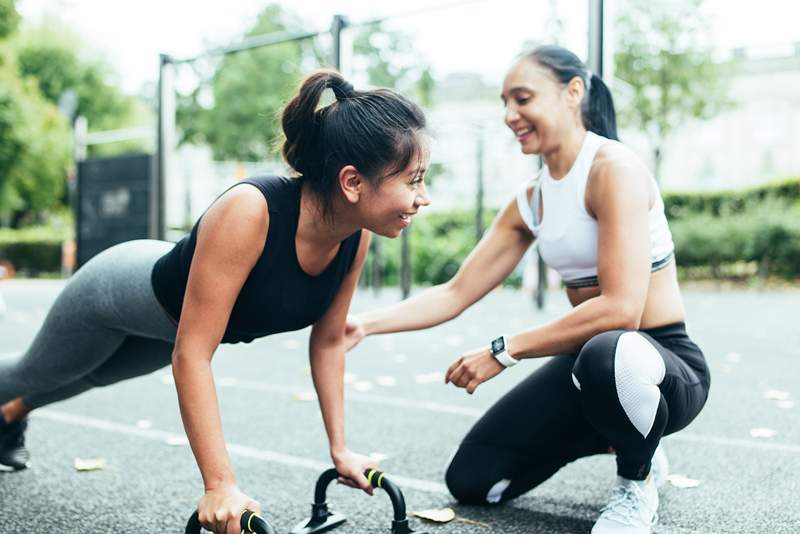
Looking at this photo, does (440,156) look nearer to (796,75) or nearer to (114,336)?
(114,336)

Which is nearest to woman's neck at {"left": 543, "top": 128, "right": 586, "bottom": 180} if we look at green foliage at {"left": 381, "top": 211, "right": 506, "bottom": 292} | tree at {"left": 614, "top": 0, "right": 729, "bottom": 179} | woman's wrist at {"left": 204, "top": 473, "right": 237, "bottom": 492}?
woman's wrist at {"left": 204, "top": 473, "right": 237, "bottom": 492}

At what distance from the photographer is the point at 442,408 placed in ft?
12.6

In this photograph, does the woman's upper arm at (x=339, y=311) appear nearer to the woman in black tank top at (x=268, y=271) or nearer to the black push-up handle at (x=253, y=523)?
the woman in black tank top at (x=268, y=271)

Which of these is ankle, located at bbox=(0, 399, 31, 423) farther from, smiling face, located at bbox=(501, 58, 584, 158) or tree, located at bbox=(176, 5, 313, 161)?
tree, located at bbox=(176, 5, 313, 161)

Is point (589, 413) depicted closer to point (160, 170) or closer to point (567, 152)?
point (567, 152)

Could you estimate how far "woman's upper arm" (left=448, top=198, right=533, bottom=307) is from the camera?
8.34 feet

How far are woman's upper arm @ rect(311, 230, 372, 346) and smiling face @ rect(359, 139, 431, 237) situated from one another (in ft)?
0.89

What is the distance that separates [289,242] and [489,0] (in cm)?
466

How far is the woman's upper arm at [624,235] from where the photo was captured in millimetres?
2051

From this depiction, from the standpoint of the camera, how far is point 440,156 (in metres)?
12.1

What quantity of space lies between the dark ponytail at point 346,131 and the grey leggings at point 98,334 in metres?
0.57

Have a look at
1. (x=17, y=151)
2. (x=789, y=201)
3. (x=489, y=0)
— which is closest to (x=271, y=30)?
(x=17, y=151)

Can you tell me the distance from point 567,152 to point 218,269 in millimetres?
1150

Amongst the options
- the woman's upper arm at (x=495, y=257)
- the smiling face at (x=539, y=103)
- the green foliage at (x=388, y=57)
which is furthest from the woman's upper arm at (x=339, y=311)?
the green foliage at (x=388, y=57)
